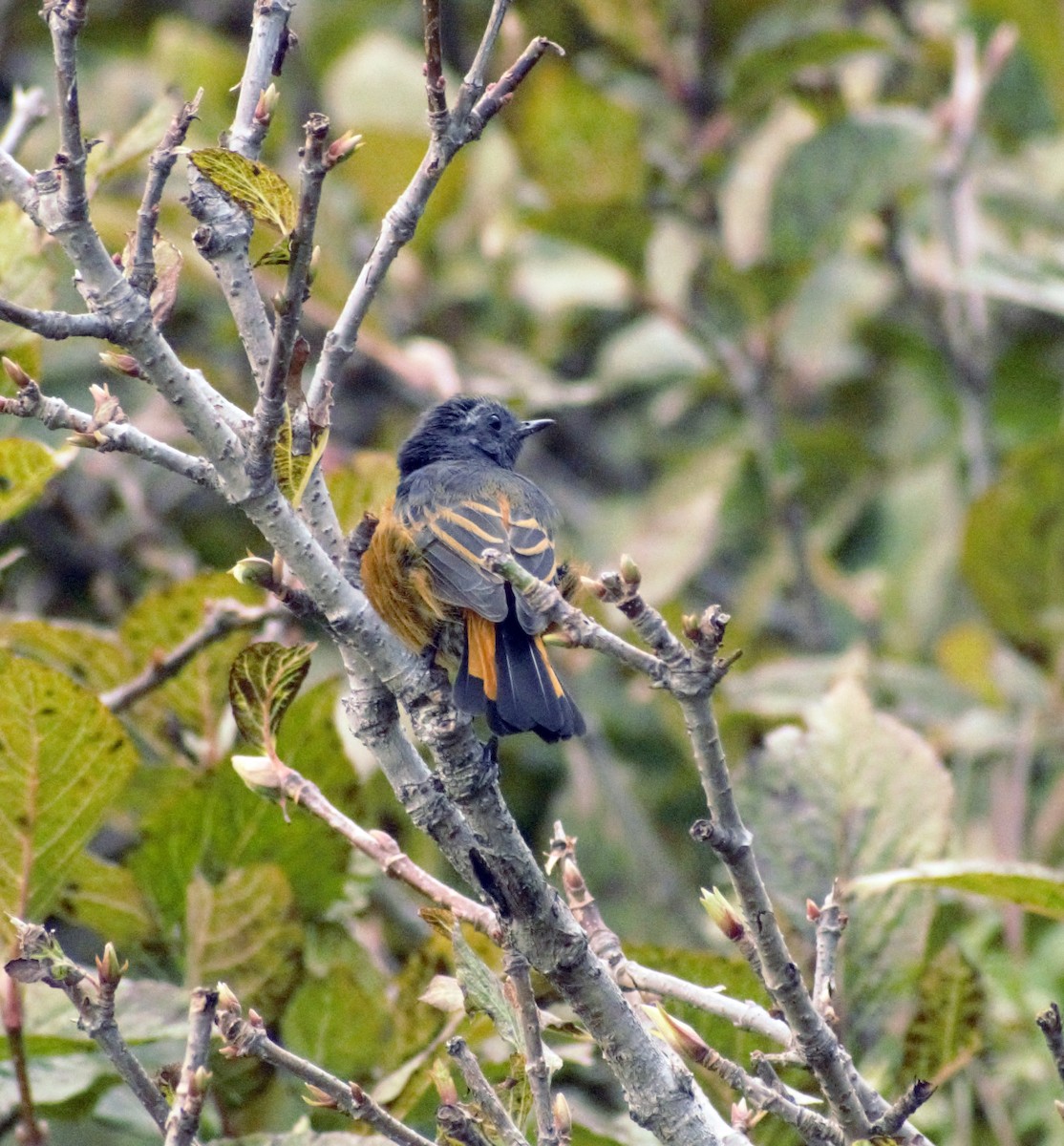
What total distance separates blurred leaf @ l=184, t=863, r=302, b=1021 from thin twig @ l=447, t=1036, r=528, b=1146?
976mm

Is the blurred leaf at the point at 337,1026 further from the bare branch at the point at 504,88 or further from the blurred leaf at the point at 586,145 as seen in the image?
the blurred leaf at the point at 586,145

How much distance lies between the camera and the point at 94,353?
4.83 m

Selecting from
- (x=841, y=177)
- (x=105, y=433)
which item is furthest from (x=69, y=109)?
(x=841, y=177)

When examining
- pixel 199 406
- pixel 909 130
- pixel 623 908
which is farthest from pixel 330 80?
pixel 199 406

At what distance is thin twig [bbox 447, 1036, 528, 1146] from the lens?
67.6 inches

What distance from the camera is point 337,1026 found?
2691 millimetres

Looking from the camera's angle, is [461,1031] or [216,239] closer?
[216,239]

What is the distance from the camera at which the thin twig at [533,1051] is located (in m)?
1.74

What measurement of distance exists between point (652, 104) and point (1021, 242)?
165 centimetres

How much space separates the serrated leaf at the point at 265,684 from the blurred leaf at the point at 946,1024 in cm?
121

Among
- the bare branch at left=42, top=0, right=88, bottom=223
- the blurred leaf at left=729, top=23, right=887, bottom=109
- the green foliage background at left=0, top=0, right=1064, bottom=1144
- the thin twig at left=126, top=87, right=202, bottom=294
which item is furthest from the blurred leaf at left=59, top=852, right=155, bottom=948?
the blurred leaf at left=729, top=23, right=887, bottom=109

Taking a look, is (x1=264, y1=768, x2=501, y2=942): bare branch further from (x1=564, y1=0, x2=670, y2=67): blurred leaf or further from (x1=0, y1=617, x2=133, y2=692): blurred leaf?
(x1=564, y1=0, x2=670, y2=67): blurred leaf

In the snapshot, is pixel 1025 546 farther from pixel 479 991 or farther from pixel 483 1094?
pixel 483 1094

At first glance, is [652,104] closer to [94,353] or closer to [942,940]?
[94,353]
